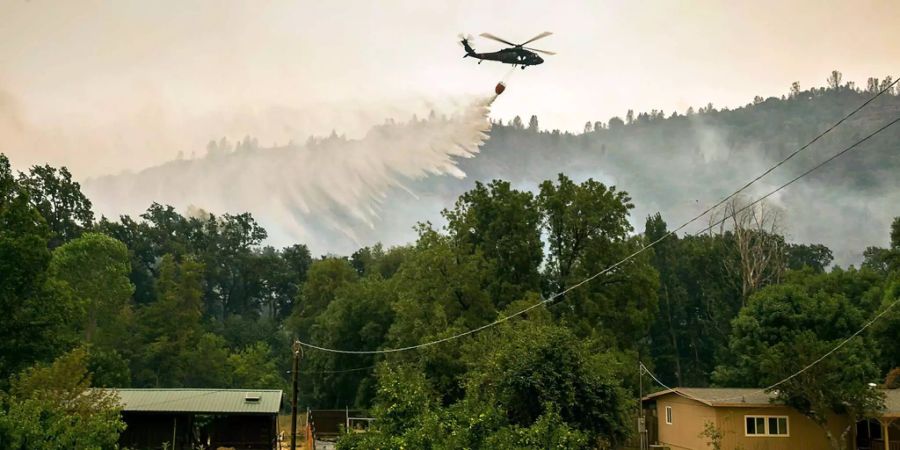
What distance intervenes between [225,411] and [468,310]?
51.5 feet

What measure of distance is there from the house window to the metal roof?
21.7 metres

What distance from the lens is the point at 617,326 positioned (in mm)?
47156

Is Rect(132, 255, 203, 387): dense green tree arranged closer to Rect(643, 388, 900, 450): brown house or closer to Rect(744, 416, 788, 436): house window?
Rect(643, 388, 900, 450): brown house

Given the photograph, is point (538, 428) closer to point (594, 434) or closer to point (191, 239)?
point (594, 434)

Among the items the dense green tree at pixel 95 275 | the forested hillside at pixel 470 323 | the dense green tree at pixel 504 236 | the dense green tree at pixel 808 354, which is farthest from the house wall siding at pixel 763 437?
the dense green tree at pixel 95 275

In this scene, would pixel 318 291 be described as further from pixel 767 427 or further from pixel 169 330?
pixel 767 427

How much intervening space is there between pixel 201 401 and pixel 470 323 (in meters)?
15.7

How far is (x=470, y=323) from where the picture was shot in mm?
45531

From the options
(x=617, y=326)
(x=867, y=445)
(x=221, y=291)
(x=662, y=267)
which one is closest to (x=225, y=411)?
(x=617, y=326)

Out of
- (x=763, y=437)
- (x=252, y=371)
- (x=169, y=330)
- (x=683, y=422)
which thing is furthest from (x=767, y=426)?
(x=169, y=330)

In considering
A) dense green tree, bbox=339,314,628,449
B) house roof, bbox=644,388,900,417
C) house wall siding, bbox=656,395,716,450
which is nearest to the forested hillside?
dense green tree, bbox=339,314,628,449

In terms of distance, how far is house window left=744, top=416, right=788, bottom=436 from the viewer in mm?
33469

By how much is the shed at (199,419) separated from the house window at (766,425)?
21717 millimetres

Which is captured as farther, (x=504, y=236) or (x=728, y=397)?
(x=504, y=236)
